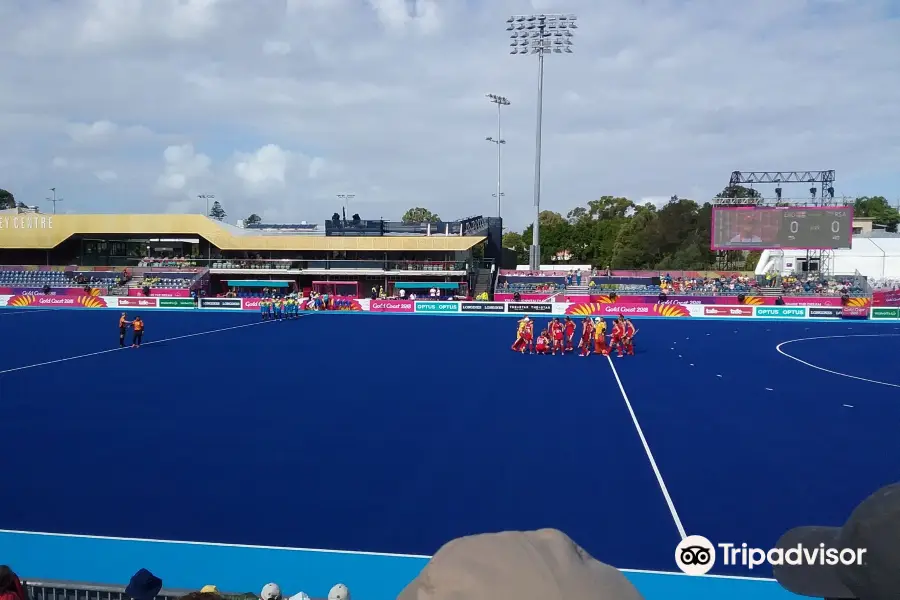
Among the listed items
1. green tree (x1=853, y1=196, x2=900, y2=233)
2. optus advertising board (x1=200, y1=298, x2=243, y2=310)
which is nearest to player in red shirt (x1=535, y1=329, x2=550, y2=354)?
optus advertising board (x1=200, y1=298, x2=243, y2=310)

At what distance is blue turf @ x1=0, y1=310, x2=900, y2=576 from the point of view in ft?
27.5

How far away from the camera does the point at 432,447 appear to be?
38.5 feet

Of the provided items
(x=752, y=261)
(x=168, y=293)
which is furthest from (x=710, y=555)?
(x=752, y=261)

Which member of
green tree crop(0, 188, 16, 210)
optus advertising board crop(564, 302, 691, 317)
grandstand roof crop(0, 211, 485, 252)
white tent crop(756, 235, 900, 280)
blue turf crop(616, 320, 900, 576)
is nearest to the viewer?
blue turf crop(616, 320, 900, 576)

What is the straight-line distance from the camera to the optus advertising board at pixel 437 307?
4416 centimetres

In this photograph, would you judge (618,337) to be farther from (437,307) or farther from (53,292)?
(53,292)

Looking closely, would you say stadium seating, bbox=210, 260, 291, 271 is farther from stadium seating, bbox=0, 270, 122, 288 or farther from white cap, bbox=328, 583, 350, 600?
white cap, bbox=328, 583, 350, 600

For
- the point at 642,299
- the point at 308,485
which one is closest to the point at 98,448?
the point at 308,485

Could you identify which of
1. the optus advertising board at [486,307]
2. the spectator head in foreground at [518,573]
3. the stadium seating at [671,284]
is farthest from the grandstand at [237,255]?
the spectator head in foreground at [518,573]

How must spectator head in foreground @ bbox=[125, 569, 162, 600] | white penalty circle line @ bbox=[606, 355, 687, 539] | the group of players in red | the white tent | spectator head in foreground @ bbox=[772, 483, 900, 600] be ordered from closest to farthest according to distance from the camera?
spectator head in foreground @ bbox=[772, 483, 900, 600]
spectator head in foreground @ bbox=[125, 569, 162, 600]
white penalty circle line @ bbox=[606, 355, 687, 539]
the group of players in red
the white tent

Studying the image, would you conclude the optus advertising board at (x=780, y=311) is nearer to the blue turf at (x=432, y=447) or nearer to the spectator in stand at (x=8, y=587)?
the blue turf at (x=432, y=447)

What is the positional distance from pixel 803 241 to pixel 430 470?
41.7 meters

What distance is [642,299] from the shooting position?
4531 centimetres

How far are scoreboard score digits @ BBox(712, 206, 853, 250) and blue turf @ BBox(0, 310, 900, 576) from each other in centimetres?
2311
